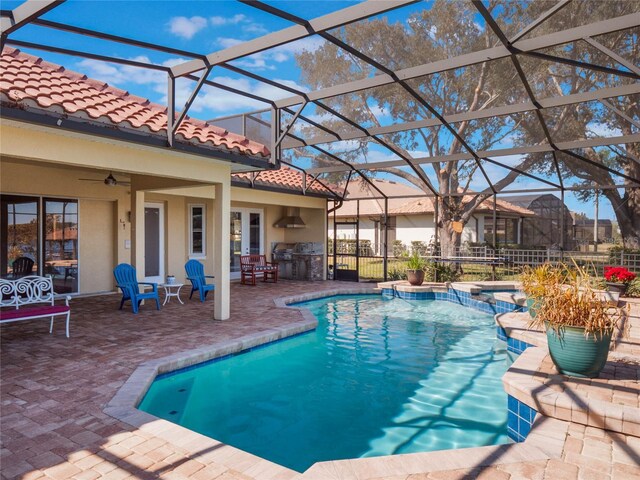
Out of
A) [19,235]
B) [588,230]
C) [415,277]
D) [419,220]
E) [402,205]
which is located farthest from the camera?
[402,205]

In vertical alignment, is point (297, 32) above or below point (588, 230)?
above

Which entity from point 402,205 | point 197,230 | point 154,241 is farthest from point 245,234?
point 402,205

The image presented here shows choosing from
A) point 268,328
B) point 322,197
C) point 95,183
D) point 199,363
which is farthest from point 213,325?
point 322,197

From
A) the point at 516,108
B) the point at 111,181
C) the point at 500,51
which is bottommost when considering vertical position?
the point at 111,181

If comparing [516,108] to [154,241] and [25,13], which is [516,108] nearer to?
[25,13]

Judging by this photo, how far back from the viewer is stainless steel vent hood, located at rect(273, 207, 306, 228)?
1616 centimetres

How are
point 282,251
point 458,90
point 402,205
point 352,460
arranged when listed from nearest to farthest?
1. point 352,460
2. point 458,90
3. point 282,251
4. point 402,205

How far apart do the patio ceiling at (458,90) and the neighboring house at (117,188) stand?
0.65 meters

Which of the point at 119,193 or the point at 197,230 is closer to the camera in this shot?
the point at 119,193

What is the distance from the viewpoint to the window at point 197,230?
44.9ft

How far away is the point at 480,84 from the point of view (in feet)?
39.8

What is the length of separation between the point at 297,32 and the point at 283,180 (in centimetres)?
885

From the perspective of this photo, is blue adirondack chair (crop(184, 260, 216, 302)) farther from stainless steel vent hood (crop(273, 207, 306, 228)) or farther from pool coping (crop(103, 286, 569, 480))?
pool coping (crop(103, 286, 569, 480))

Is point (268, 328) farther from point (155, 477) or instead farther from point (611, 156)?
→ point (611, 156)
